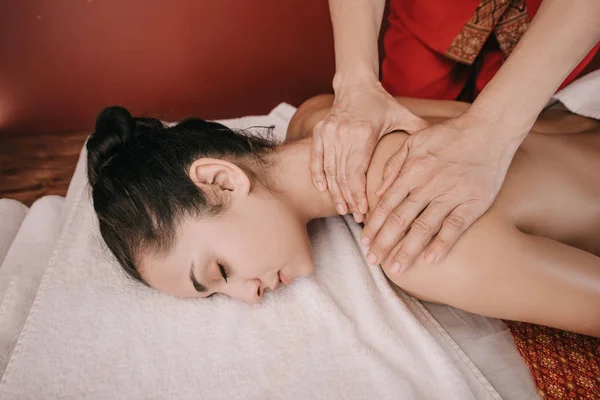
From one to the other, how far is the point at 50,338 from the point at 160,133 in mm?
519

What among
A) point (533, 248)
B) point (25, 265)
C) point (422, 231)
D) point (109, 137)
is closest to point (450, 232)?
point (422, 231)

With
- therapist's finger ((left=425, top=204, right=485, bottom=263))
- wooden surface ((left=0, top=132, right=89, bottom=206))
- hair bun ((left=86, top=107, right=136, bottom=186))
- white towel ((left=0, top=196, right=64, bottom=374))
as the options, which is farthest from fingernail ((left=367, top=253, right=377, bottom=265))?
wooden surface ((left=0, top=132, right=89, bottom=206))

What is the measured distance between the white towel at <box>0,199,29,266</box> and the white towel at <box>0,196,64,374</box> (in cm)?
4

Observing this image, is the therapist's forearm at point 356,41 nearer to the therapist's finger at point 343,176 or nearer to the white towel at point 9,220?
the therapist's finger at point 343,176

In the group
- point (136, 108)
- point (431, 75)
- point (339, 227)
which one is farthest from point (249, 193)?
point (136, 108)

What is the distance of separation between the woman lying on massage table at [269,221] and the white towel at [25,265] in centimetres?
28

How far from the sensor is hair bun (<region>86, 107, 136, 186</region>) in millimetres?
1016

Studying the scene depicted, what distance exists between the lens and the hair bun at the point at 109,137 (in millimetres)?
1016

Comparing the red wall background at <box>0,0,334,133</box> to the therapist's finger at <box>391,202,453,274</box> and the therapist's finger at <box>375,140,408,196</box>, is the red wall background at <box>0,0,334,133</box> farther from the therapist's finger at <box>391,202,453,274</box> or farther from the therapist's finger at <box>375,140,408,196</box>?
the therapist's finger at <box>391,202,453,274</box>

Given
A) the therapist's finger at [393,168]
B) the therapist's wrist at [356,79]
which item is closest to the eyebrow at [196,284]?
the therapist's finger at [393,168]

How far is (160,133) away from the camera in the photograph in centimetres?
107

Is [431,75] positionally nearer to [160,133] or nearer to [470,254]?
[470,254]

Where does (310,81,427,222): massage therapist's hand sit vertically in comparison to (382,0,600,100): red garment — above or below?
below

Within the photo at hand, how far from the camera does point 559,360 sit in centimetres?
93
